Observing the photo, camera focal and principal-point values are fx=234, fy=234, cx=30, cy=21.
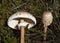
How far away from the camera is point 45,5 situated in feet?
10.9

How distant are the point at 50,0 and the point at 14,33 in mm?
791

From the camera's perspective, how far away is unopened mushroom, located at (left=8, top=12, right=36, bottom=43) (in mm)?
2525

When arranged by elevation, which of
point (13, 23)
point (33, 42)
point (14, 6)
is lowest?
point (33, 42)

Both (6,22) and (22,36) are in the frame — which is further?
(6,22)

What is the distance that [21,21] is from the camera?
2715 millimetres

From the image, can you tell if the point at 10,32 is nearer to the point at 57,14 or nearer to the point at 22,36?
the point at 22,36

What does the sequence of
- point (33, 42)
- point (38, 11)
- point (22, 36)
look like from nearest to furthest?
1. point (22, 36)
2. point (33, 42)
3. point (38, 11)

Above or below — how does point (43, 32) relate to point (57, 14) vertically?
below

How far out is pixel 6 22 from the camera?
2.96 meters

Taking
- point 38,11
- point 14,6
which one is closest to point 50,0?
point 38,11

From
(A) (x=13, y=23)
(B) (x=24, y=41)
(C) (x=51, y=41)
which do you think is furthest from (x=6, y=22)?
(C) (x=51, y=41)

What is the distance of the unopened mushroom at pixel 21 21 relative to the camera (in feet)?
8.29

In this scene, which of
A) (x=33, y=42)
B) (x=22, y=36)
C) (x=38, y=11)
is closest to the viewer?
(x=22, y=36)

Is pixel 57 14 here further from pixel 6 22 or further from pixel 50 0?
pixel 6 22
